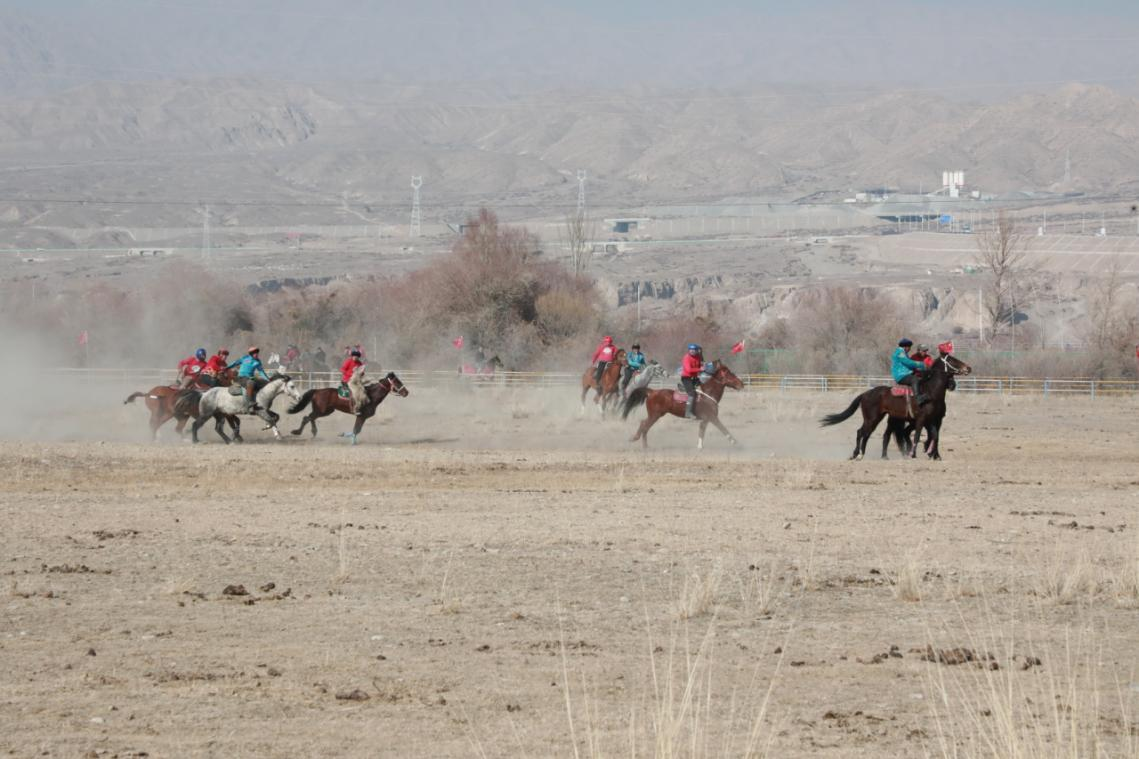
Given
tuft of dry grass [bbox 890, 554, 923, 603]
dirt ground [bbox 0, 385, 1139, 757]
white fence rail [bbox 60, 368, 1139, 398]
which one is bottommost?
dirt ground [bbox 0, 385, 1139, 757]

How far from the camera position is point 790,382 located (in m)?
61.4

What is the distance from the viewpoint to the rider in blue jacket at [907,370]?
88.8ft

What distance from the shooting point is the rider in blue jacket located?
1065 inches

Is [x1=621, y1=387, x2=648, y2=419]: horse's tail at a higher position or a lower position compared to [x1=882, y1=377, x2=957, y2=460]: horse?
higher

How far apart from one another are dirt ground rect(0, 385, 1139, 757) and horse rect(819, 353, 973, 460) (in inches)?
70.0

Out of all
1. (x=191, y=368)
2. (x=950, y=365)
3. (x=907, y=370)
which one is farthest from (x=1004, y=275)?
(x=907, y=370)

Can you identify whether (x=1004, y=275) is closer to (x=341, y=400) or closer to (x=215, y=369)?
(x=215, y=369)

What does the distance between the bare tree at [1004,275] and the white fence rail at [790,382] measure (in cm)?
1587

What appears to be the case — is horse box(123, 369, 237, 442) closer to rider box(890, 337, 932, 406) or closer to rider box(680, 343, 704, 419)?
rider box(680, 343, 704, 419)

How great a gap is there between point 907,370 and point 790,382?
3399 centimetres

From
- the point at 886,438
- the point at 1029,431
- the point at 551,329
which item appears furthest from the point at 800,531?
the point at 551,329

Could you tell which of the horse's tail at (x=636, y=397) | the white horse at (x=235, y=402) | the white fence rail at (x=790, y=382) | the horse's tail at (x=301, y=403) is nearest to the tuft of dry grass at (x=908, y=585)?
the horse's tail at (x=636, y=397)

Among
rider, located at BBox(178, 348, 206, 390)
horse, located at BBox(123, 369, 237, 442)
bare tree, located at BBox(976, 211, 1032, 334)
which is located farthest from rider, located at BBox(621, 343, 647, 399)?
bare tree, located at BBox(976, 211, 1032, 334)

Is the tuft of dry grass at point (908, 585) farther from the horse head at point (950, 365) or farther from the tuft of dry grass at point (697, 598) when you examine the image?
the horse head at point (950, 365)
